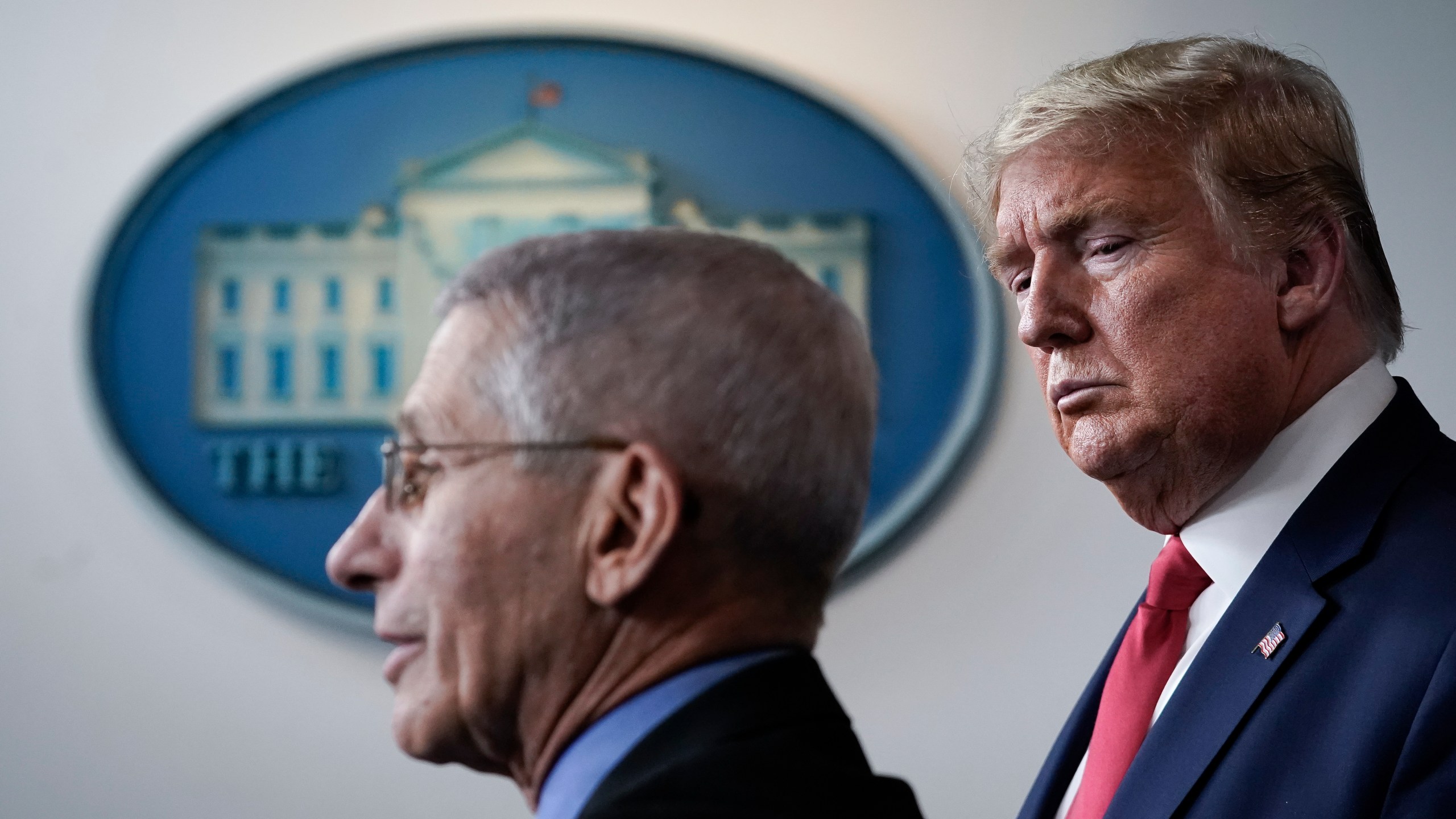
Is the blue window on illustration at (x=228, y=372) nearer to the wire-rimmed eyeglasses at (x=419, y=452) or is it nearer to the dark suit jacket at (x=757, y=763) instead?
the wire-rimmed eyeglasses at (x=419, y=452)

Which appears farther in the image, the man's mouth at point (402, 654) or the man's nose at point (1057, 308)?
the man's nose at point (1057, 308)

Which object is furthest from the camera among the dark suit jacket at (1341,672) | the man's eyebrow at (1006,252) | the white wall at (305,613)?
the white wall at (305,613)

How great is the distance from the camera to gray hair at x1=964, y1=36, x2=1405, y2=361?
101 cm

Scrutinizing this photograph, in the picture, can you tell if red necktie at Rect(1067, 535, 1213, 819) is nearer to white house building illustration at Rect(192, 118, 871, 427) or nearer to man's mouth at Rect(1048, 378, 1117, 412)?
man's mouth at Rect(1048, 378, 1117, 412)

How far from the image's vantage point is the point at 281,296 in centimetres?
200

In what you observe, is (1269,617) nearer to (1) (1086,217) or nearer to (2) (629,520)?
(1) (1086,217)

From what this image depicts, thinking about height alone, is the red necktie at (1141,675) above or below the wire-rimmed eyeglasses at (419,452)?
below

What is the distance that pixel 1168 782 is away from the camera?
3.15ft

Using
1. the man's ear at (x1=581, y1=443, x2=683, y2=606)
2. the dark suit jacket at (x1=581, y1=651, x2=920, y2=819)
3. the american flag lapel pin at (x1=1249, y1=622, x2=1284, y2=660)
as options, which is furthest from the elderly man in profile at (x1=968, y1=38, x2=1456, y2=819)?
the man's ear at (x1=581, y1=443, x2=683, y2=606)

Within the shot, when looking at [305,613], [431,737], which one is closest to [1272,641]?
[431,737]

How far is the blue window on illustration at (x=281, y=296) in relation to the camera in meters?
1.99

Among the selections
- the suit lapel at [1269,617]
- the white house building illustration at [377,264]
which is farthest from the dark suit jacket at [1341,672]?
the white house building illustration at [377,264]

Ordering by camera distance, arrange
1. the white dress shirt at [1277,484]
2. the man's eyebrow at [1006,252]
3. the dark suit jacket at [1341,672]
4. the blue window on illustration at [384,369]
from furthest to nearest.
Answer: the blue window on illustration at [384,369] → the man's eyebrow at [1006,252] → the white dress shirt at [1277,484] → the dark suit jacket at [1341,672]

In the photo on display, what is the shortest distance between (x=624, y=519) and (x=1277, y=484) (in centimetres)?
59
